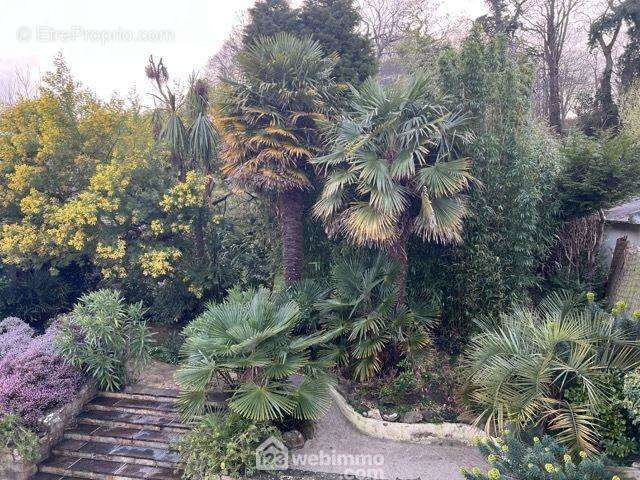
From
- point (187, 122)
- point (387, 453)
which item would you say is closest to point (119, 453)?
point (387, 453)

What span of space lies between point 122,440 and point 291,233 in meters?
4.30

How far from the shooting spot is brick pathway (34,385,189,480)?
20.2ft

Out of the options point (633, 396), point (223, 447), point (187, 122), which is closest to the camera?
point (633, 396)

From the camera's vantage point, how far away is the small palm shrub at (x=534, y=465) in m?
4.03

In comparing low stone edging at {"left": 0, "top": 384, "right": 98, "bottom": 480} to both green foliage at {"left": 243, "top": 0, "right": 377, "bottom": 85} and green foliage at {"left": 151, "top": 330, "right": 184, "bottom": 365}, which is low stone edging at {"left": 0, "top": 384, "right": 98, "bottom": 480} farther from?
green foliage at {"left": 243, "top": 0, "right": 377, "bottom": 85}

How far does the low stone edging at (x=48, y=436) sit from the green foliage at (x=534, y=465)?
5.85 meters

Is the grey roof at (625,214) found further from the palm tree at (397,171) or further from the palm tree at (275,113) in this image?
the palm tree at (275,113)

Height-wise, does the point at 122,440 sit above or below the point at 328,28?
below

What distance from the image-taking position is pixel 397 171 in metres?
6.58

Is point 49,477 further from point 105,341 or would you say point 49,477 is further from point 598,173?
point 598,173

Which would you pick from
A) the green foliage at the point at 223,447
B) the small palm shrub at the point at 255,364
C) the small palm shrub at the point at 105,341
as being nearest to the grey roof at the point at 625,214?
the small palm shrub at the point at 255,364

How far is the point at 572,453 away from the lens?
4.95 meters

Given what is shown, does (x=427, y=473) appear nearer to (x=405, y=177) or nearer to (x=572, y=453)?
(x=572, y=453)

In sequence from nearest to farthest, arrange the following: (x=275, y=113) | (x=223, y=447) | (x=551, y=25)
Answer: (x=223, y=447) → (x=275, y=113) → (x=551, y=25)
